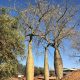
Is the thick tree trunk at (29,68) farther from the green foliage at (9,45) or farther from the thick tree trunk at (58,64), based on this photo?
the thick tree trunk at (58,64)

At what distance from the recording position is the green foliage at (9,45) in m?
14.7

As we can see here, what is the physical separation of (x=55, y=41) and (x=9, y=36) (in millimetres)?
3936

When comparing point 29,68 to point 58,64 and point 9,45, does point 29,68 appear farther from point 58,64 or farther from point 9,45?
point 58,64

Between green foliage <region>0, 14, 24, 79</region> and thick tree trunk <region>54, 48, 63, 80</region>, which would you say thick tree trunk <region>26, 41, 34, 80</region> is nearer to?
green foliage <region>0, 14, 24, 79</region>

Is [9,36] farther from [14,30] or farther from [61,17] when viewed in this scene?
[61,17]

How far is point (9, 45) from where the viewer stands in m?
15.1

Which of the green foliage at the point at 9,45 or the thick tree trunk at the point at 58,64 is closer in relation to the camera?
the green foliage at the point at 9,45

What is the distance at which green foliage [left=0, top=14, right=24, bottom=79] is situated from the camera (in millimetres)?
14734

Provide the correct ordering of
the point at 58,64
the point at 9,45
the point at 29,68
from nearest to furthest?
1. the point at 9,45
2. the point at 29,68
3. the point at 58,64

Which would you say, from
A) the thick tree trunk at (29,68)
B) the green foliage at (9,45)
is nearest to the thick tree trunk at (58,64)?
the thick tree trunk at (29,68)

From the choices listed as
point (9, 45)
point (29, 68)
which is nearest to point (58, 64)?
point (29, 68)

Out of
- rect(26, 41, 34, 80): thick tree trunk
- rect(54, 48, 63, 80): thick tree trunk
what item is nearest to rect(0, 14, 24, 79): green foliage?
rect(26, 41, 34, 80): thick tree trunk

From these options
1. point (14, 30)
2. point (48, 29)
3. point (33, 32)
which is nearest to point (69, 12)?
point (48, 29)

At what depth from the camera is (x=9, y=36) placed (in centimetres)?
1493
